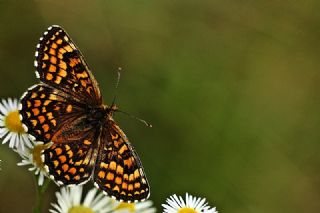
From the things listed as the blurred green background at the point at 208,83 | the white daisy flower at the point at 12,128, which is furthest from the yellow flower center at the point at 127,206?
the blurred green background at the point at 208,83

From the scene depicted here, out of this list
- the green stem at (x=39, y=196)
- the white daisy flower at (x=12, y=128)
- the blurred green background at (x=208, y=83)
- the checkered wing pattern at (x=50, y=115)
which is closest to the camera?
the green stem at (x=39, y=196)

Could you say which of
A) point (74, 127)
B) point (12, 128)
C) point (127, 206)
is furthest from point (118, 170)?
point (12, 128)

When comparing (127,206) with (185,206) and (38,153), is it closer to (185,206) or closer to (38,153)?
(185,206)

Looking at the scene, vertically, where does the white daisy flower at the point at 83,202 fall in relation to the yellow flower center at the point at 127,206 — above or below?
below

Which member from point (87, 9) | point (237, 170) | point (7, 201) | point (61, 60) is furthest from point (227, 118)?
point (61, 60)

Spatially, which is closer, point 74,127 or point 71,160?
point 71,160

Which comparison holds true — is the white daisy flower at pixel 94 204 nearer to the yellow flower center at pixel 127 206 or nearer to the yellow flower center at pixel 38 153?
the yellow flower center at pixel 127 206

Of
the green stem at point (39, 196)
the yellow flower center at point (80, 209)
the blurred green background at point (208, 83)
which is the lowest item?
the green stem at point (39, 196)
